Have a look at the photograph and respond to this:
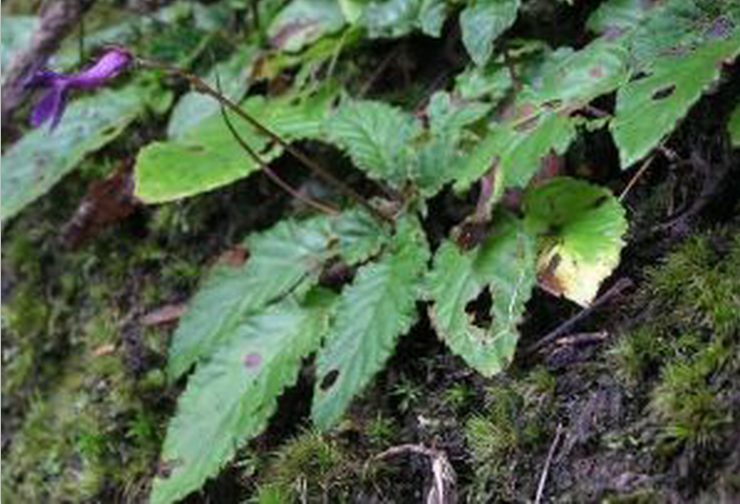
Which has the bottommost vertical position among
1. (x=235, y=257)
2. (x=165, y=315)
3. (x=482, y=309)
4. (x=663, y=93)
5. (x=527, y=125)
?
(x=165, y=315)

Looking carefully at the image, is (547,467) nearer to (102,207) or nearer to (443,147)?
(443,147)

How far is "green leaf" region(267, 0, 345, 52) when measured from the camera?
309 cm

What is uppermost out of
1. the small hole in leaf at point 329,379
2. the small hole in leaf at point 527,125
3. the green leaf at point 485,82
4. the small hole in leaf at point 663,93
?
the small hole in leaf at point 663,93

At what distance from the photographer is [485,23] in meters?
2.49

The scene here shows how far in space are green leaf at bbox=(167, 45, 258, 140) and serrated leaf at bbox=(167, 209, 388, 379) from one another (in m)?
0.64

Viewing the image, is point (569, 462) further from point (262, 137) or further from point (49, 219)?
point (49, 219)

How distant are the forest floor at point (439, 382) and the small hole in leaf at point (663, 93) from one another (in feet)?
0.66

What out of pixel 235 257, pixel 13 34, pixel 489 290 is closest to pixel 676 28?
pixel 489 290

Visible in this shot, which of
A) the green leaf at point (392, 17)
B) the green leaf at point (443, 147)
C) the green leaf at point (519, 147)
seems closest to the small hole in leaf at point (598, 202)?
the green leaf at point (519, 147)

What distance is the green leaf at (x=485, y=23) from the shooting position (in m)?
2.46

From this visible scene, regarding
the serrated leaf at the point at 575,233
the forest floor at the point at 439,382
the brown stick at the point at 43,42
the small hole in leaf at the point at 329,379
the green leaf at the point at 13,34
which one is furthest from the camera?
the green leaf at the point at 13,34

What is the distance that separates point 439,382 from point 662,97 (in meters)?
0.73

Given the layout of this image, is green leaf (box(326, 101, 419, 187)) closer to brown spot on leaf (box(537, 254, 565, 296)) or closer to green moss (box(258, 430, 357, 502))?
brown spot on leaf (box(537, 254, 565, 296))

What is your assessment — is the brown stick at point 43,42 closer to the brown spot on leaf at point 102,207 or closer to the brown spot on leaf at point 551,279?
the brown spot on leaf at point 102,207
